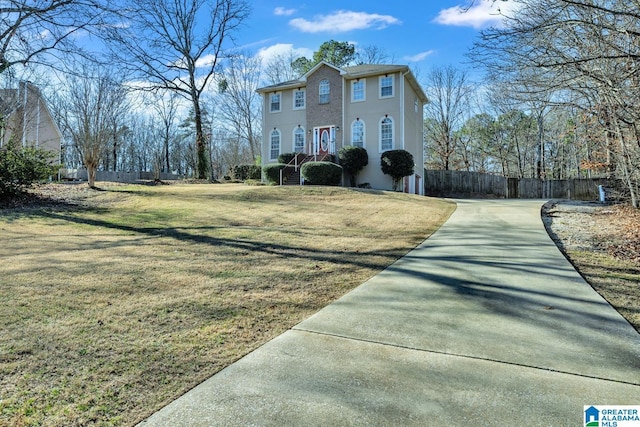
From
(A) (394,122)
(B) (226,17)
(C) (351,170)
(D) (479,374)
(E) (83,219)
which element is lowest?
(D) (479,374)

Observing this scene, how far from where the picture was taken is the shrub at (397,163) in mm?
19125

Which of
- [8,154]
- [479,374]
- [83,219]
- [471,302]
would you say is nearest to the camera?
[479,374]

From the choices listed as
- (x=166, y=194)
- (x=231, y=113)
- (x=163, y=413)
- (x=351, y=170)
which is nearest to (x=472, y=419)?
(x=163, y=413)

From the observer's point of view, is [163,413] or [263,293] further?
[263,293]

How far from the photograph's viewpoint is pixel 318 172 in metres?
18.4

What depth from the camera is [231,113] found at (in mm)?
37125

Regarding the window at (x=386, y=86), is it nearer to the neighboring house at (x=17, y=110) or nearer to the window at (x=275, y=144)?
the window at (x=275, y=144)

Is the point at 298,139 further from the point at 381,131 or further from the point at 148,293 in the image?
the point at 148,293

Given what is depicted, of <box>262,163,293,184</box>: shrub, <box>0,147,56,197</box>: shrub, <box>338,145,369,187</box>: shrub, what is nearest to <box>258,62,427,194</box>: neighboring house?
<box>338,145,369,187</box>: shrub

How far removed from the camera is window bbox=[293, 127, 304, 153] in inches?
870

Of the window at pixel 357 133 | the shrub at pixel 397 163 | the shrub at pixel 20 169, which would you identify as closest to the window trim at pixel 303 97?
the window at pixel 357 133

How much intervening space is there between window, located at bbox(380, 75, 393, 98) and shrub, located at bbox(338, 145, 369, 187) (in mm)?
3229

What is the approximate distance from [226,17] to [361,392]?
28.5 metres

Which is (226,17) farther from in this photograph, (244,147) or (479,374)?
(479,374)
